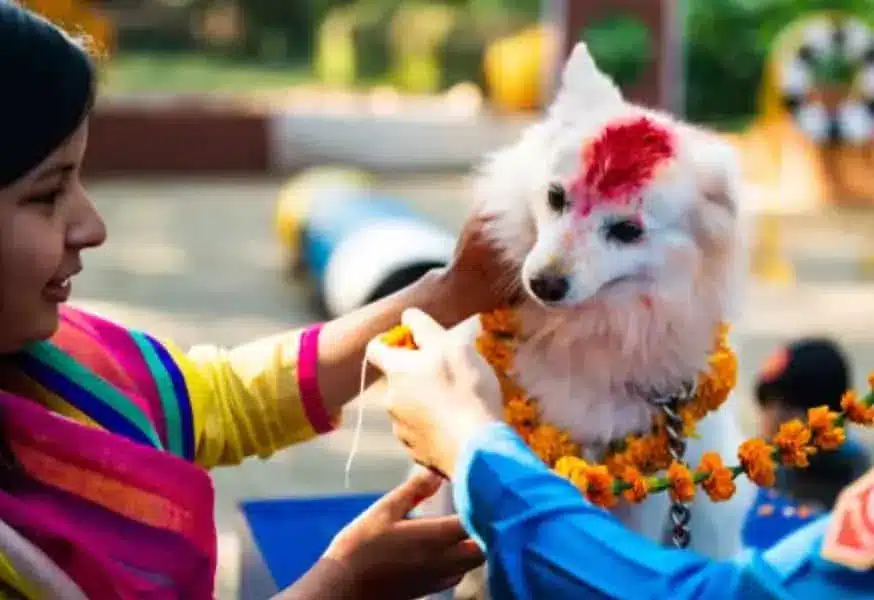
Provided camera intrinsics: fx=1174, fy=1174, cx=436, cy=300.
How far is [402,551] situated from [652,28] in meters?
5.83

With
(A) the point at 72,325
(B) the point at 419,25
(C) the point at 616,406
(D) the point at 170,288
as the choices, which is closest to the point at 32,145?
(A) the point at 72,325

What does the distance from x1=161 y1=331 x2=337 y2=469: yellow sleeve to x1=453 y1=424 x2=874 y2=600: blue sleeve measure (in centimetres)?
47

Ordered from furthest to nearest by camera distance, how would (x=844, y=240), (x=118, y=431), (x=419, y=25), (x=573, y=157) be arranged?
(x=419, y=25) < (x=844, y=240) < (x=573, y=157) < (x=118, y=431)

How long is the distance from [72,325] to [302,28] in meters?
11.6

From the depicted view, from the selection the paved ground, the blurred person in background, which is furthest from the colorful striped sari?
the blurred person in background

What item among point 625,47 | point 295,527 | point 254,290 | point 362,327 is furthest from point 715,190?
point 625,47

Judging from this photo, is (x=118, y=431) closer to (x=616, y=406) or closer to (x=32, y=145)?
(x=32, y=145)

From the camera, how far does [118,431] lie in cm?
116

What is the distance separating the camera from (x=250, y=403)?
4.61 ft

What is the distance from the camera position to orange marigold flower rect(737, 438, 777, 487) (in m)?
1.22

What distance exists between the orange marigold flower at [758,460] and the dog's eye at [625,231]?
0.26 meters

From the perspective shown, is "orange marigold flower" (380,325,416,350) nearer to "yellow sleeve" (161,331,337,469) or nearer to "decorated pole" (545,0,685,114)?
"yellow sleeve" (161,331,337,469)

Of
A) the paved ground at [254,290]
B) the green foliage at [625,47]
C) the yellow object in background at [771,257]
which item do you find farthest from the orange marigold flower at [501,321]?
the green foliage at [625,47]

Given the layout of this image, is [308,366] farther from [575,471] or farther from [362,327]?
[575,471]
